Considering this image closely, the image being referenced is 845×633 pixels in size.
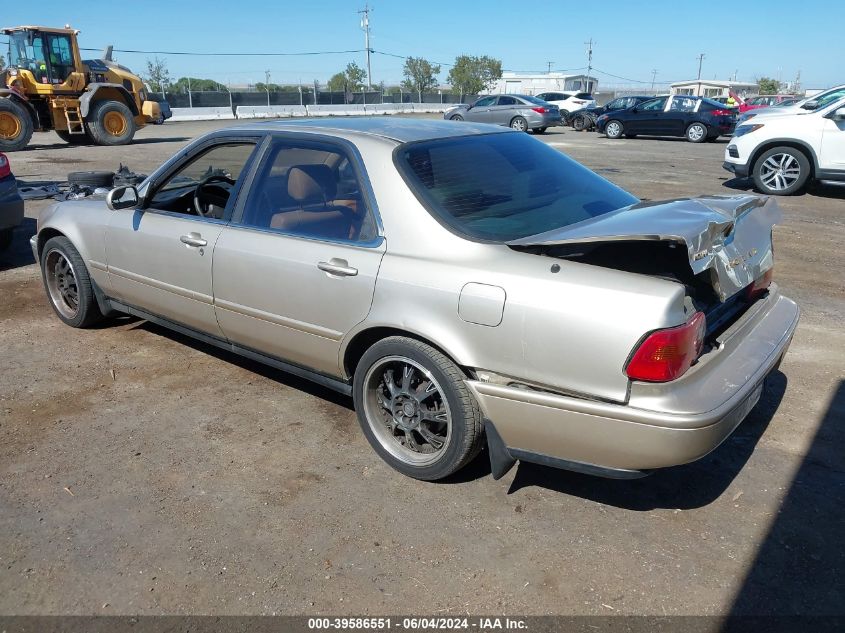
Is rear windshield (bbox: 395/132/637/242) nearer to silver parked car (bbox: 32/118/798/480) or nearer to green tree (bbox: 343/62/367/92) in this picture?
silver parked car (bbox: 32/118/798/480)

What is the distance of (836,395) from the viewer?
4020 mm

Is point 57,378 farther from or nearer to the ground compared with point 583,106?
nearer to the ground

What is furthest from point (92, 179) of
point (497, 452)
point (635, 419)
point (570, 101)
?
point (570, 101)

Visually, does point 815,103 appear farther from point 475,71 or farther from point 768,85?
point 475,71

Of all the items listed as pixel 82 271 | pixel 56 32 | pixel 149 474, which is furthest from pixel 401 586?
pixel 56 32

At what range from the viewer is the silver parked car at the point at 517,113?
2472cm

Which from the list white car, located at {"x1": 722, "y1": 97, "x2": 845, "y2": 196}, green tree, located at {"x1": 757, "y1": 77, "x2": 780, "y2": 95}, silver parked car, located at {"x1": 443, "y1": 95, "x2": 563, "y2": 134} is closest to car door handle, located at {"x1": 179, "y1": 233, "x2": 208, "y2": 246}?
white car, located at {"x1": 722, "y1": 97, "x2": 845, "y2": 196}

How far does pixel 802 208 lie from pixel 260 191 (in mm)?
8843

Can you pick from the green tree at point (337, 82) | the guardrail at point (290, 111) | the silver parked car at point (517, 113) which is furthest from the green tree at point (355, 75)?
the silver parked car at point (517, 113)

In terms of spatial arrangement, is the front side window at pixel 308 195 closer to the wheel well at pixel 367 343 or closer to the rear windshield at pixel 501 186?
the rear windshield at pixel 501 186

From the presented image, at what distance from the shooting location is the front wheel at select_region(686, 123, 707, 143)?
22.3 metres

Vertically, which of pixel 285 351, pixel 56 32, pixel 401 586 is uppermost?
pixel 56 32

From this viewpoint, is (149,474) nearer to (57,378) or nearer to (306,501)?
(306,501)

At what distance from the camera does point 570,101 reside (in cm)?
3070
